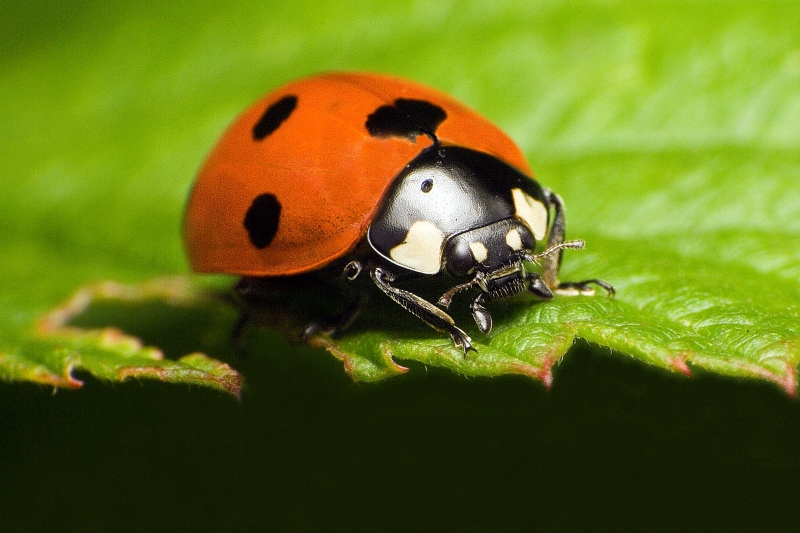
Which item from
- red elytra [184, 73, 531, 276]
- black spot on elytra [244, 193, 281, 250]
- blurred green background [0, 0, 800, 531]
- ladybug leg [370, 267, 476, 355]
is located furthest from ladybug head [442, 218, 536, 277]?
blurred green background [0, 0, 800, 531]

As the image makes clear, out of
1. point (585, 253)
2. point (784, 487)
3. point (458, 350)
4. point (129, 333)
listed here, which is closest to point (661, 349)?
point (458, 350)

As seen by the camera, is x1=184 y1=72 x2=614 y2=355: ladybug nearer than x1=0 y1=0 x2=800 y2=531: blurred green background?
Yes

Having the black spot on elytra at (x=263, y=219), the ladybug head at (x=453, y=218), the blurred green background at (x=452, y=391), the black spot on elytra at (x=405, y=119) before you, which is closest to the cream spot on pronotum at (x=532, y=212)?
the ladybug head at (x=453, y=218)

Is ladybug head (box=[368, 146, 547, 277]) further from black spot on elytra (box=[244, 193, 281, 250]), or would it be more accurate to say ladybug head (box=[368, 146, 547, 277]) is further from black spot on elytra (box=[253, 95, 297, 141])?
black spot on elytra (box=[253, 95, 297, 141])

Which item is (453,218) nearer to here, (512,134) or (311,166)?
(311,166)

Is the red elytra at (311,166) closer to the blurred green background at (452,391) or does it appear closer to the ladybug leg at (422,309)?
the ladybug leg at (422,309)

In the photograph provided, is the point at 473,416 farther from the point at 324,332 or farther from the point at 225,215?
the point at 225,215
